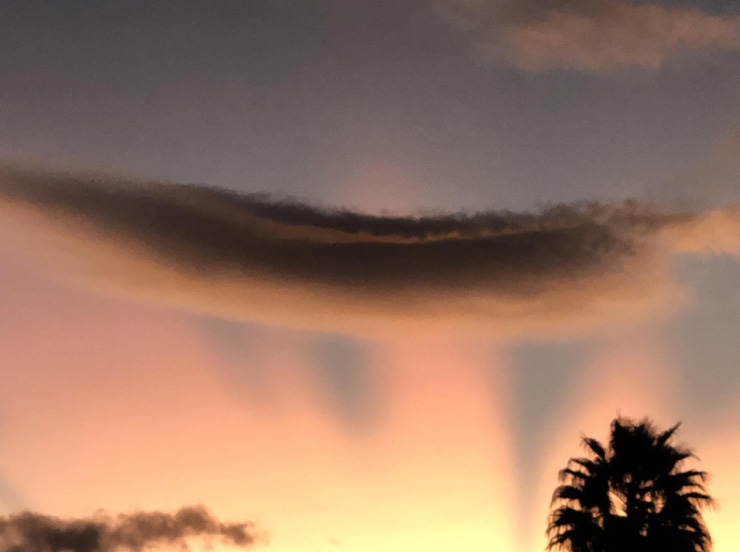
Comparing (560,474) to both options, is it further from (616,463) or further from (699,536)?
(699,536)

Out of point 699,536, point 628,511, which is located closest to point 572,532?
point 628,511

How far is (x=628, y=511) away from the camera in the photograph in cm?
4075

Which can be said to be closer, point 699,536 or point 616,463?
point 699,536

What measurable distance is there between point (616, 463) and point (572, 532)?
3854 mm

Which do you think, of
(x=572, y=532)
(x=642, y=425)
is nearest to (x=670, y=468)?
(x=642, y=425)

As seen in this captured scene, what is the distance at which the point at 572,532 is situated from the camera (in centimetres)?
4044

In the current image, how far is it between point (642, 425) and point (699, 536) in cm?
527

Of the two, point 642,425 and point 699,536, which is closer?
point 699,536

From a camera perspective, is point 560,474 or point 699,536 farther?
point 560,474

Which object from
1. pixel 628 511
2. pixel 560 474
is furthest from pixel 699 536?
pixel 560 474

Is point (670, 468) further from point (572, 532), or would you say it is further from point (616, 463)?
point (572, 532)

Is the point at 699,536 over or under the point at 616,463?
under

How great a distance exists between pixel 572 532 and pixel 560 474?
3281 mm

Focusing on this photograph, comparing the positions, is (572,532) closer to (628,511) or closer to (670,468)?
(628,511)
